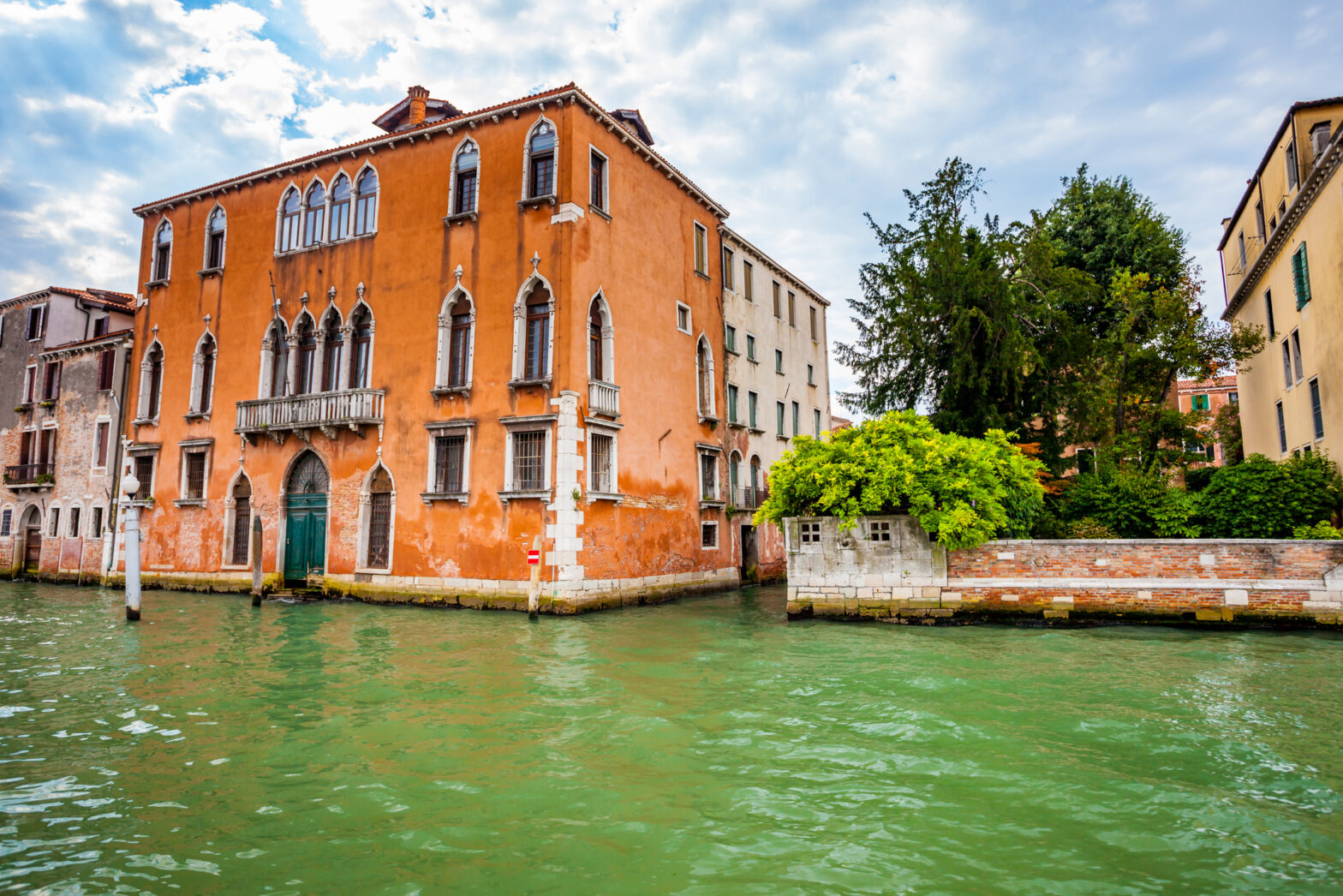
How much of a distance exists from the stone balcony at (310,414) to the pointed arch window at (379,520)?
128 cm

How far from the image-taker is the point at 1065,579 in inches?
472

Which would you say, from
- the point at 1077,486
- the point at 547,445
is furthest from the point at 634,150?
the point at 1077,486

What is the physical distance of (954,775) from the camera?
5137mm

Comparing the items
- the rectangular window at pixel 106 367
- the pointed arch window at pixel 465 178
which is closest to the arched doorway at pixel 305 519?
the pointed arch window at pixel 465 178

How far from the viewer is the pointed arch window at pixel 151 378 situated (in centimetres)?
2167

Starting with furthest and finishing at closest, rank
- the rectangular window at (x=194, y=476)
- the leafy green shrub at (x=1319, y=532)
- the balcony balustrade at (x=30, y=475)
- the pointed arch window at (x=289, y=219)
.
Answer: the balcony balustrade at (x=30, y=475)
the rectangular window at (x=194, y=476)
the pointed arch window at (x=289, y=219)
the leafy green shrub at (x=1319, y=532)

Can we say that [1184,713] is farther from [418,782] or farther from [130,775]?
[130,775]

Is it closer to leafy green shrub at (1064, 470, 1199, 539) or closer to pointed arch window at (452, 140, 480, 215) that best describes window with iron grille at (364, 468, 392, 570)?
pointed arch window at (452, 140, 480, 215)

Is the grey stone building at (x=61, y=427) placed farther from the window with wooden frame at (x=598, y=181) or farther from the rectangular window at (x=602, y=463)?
the rectangular window at (x=602, y=463)

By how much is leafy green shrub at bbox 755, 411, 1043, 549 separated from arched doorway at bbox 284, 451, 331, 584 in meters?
10.8

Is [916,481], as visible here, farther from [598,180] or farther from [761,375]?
[761,375]

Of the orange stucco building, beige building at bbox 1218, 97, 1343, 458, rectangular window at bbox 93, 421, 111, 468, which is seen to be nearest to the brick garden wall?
beige building at bbox 1218, 97, 1343, 458

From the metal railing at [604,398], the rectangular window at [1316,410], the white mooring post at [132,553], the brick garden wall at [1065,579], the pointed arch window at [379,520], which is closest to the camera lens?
the brick garden wall at [1065,579]

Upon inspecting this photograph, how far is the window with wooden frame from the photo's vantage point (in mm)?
16750
